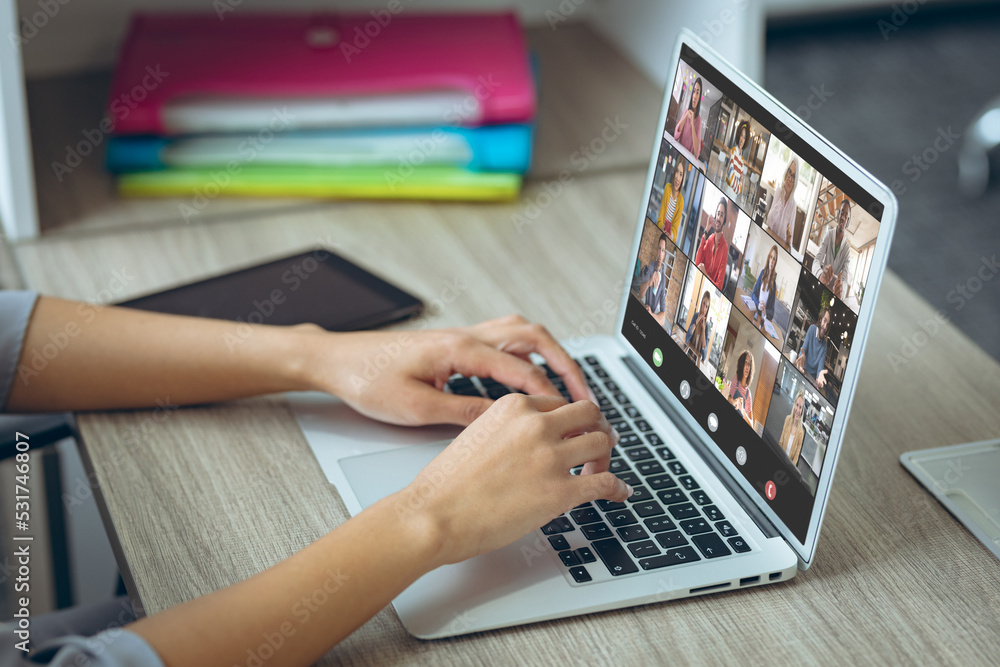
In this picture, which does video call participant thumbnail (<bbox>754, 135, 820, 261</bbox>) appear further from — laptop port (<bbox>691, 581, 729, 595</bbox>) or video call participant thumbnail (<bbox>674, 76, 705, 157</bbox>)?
laptop port (<bbox>691, 581, 729, 595</bbox>)

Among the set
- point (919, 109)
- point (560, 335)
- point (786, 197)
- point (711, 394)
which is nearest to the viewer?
point (786, 197)

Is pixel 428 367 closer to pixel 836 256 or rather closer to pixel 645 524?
pixel 645 524

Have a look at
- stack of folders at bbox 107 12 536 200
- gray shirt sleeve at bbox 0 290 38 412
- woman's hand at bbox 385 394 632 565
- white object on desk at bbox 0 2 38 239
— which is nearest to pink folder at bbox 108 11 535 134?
stack of folders at bbox 107 12 536 200

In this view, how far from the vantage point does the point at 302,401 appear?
36.1 inches

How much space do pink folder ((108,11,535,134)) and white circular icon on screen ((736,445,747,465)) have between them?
2.07ft

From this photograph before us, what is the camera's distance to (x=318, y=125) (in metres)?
1.28

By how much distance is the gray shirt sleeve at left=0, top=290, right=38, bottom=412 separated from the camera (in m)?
0.88

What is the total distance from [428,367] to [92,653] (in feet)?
1.21

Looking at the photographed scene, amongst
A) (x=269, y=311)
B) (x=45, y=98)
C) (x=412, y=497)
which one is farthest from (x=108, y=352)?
(x=45, y=98)

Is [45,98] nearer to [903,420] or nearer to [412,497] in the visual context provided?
[412,497]

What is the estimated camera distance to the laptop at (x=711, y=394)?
0.67m

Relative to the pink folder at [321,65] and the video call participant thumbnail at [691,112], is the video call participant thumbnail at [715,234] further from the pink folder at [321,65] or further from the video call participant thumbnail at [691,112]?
the pink folder at [321,65]

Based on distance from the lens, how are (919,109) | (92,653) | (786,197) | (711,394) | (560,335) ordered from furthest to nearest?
(919,109), (560,335), (711,394), (786,197), (92,653)

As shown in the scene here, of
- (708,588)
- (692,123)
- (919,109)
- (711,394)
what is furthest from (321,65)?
(919,109)
